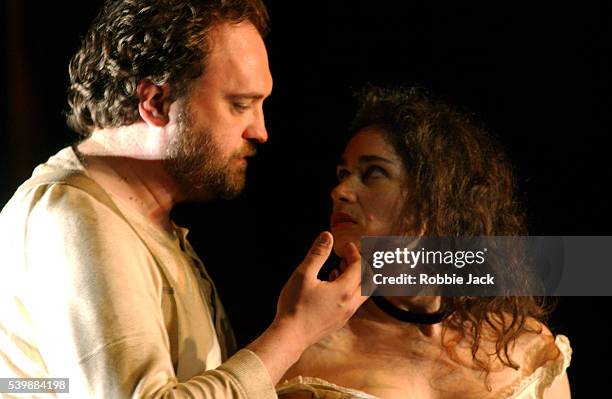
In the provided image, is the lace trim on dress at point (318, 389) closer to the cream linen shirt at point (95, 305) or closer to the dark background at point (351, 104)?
the cream linen shirt at point (95, 305)

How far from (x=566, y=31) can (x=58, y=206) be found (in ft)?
4.41

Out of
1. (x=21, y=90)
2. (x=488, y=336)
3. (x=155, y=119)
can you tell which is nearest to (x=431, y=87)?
(x=488, y=336)

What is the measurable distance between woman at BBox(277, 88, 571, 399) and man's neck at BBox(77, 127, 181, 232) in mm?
458

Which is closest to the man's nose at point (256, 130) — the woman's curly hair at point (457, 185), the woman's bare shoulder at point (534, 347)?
the woman's curly hair at point (457, 185)

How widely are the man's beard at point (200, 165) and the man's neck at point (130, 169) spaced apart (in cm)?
3

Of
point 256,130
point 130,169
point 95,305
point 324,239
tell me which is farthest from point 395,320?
point 95,305

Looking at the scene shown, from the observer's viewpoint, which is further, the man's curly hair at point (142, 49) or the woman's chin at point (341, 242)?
the woman's chin at point (341, 242)

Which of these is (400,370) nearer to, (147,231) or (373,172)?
(373,172)

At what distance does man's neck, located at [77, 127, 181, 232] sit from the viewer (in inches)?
66.0

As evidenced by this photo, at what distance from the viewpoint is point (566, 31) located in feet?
6.85

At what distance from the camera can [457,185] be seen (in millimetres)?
2105

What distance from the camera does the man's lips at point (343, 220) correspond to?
197 centimetres

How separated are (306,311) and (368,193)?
511mm

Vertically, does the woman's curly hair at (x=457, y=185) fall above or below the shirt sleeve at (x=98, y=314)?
above
